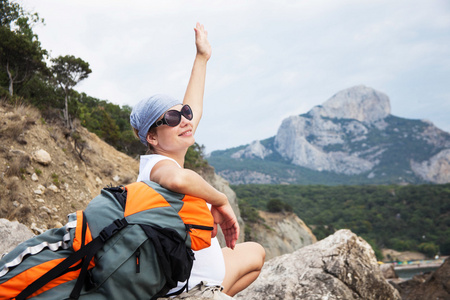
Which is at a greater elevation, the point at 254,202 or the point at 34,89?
the point at 34,89

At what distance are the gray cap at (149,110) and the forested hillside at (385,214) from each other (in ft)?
147

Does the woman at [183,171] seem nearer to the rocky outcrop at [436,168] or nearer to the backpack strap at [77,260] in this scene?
the backpack strap at [77,260]

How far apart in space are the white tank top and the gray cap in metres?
0.19

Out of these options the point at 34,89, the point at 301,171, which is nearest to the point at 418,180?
the point at 301,171

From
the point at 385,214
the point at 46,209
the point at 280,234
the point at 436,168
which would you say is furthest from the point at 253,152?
the point at 46,209

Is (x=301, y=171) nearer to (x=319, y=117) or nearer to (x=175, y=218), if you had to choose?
(x=319, y=117)

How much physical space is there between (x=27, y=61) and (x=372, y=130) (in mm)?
190559

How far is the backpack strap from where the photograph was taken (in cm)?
126

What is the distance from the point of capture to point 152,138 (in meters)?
2.04

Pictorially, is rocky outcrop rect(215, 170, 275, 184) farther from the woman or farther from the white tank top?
the white tank top

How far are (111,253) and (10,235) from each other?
6.78 feet

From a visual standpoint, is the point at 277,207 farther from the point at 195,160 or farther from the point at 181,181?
the point at 181,181

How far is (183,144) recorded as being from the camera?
2.04m

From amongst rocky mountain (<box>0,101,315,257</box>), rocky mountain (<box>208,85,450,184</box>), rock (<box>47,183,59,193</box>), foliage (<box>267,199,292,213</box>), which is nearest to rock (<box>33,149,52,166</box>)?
rocky mountain (<box>0,101,315,257</box>)
